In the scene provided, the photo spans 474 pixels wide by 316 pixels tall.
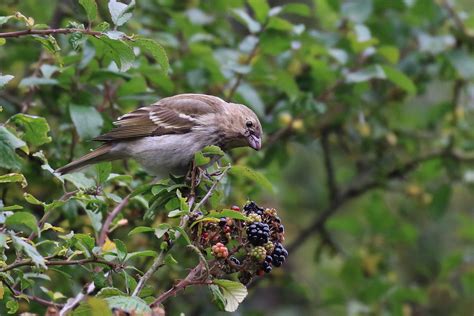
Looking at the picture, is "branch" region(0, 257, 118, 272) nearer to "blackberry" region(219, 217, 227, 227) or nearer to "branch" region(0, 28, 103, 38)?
"blackberry" region(219, 217, 227, 227)

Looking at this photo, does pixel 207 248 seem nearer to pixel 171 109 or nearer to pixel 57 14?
pixel 171 109

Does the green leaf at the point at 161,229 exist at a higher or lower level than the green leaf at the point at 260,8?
higher

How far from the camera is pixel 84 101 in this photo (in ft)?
16.1

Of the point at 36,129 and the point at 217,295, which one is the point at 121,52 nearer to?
the point at 36,129

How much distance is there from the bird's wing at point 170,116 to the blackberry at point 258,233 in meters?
1.94

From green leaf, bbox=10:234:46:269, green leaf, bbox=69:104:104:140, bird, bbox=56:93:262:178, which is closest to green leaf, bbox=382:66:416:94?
bird, bbox=56:93:262:178

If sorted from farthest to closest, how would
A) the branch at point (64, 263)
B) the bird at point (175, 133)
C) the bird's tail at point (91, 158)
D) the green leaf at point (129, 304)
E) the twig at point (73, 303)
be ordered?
the bird at point (175, 133) → the bird's tail at point (91, 158) → the twig at point (73, 303) → the branch at point (64, 263) → the green leaf at point (129, 304)

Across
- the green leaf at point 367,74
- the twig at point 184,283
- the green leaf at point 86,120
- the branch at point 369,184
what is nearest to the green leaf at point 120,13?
the twig at point 184,283

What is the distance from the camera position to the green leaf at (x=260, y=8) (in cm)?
566

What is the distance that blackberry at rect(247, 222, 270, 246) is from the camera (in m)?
3.04

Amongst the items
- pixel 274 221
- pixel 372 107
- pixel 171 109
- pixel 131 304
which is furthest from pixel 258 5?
pixel 131 304

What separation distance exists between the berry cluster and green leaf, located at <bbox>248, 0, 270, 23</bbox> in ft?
8.75

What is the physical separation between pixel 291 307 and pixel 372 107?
7.84 feet

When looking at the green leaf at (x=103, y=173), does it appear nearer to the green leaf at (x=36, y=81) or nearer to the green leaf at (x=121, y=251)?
the green leaf at (x=121, y=251)
